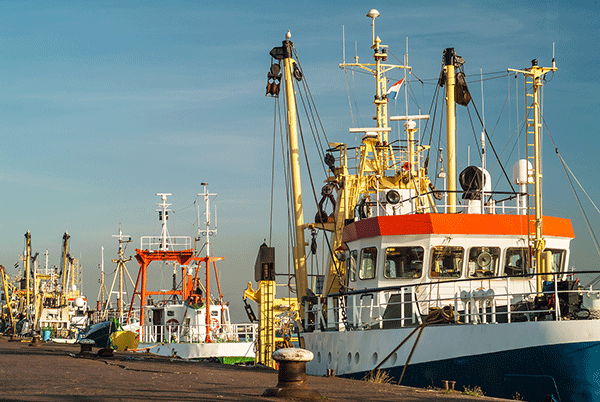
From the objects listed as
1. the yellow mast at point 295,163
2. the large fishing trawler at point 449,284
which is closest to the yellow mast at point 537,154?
the large fishing trawler at point 449,284

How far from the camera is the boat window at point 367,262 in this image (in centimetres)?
1902

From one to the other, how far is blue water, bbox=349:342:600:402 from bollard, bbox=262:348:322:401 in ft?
15.4

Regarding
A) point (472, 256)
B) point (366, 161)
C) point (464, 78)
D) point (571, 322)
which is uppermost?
point (464, 78)

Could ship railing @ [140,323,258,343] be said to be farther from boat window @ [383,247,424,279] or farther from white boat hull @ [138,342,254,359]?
boat window @ [383,247,424,279]

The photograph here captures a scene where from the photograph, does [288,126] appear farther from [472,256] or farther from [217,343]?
[217,343]

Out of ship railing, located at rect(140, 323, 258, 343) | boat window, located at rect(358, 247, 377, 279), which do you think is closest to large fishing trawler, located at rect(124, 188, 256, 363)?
ship railing, located at rect(140, 323, 258, 343)

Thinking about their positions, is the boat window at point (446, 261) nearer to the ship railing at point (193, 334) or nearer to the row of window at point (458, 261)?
the row of window at point (458, 261)

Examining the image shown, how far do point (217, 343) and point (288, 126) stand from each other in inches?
608

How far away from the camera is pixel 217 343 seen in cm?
3672

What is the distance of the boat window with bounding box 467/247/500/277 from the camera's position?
1788 centimetres

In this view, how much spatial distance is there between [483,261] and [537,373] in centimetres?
509

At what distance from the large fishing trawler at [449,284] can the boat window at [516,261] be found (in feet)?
0.08

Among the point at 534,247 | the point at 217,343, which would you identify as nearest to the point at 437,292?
the point at 534,247

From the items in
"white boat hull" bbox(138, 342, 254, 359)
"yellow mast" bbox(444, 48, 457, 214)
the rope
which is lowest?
"white boat hull" bbox(138, 342, 254, 359)
